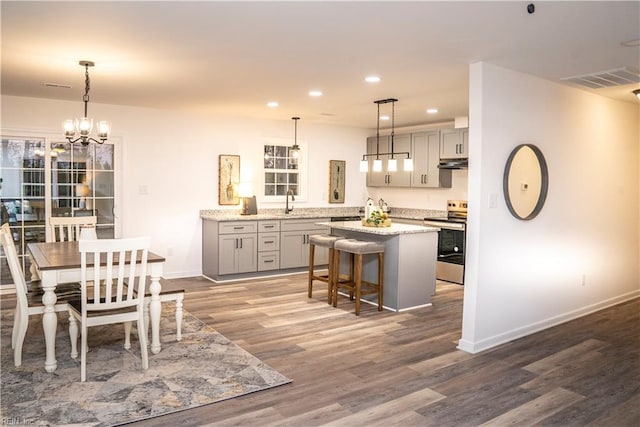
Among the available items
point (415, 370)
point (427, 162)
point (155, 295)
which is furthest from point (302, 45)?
point (427, 162)

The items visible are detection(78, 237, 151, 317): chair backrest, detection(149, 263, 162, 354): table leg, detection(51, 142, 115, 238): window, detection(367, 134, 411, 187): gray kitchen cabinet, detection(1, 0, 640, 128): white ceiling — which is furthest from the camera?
detection(367, 134, 411, 187): gray kitchen cabinet

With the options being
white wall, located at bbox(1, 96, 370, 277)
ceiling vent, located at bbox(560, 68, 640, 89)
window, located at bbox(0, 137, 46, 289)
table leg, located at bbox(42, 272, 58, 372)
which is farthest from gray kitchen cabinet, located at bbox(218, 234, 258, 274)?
ceiling vent, located at bbox(560, 68, 640, 89)

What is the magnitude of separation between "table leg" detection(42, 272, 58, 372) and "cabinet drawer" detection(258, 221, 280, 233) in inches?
140

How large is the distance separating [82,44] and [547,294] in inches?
179

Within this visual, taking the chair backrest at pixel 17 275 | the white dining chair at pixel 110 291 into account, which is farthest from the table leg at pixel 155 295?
the chair backrest at pixel 17 275

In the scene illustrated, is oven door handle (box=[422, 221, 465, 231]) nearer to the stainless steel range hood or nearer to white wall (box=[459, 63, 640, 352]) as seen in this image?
the stainless steel range hood

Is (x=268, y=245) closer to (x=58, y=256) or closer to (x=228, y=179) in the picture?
(x=228, y=179)

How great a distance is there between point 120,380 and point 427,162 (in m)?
5.48

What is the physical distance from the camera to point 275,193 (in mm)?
7656

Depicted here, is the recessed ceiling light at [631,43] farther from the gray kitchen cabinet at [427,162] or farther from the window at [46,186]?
the window at [46,186]

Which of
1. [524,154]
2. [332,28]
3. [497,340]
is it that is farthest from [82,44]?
[497,340]

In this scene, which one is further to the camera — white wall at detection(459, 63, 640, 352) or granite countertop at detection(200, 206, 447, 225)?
granite countertop at detection(200, 206, 447, 225)

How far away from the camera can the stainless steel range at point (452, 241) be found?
6641 millimetres

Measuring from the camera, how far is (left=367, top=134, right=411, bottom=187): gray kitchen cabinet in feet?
25.6
